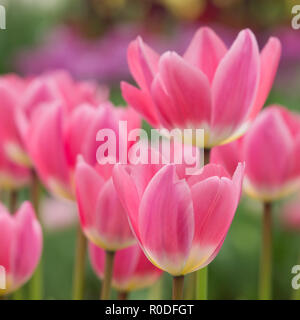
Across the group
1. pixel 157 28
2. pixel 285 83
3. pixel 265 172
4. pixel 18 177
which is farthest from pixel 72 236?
pixel 157 28

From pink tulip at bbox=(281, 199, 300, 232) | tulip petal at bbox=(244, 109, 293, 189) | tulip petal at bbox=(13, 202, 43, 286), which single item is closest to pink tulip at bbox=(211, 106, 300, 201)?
tulip petal at bbox=(244, 109, 293, 189)

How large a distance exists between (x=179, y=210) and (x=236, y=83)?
62mm

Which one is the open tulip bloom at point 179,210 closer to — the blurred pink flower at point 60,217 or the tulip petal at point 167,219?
the tulip petal at point 167,219

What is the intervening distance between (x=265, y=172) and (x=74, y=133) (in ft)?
0.31

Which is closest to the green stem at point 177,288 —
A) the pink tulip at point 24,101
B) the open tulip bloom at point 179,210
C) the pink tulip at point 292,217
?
the open tulip bloom at point 179,210

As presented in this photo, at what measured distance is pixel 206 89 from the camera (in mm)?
260

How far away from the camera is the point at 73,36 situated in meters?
1.87

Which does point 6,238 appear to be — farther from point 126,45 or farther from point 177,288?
point 126,45

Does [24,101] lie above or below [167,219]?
above

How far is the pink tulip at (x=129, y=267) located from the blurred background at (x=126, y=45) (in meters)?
0.07

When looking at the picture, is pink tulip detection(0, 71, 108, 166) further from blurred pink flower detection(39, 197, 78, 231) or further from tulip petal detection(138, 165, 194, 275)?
blurred pink flower detection(39, 197, 78, 231)

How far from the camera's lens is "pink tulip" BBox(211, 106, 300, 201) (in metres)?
0.32

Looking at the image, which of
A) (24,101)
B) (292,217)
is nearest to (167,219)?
(24,101)

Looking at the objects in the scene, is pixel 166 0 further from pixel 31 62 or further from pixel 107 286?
pixel 107 286
